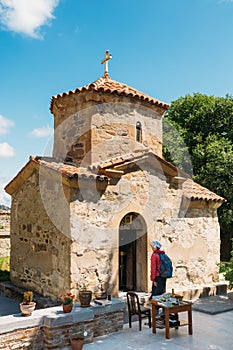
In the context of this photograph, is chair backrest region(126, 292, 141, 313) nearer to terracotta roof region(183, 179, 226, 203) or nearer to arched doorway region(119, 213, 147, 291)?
arched doorway region(119, 213, 147, 291)

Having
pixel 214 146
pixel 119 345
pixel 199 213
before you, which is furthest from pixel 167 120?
pixel 119 345

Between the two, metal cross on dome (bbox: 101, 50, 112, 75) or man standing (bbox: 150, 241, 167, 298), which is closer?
man standing (bbox: 150, 241, 167, 298)

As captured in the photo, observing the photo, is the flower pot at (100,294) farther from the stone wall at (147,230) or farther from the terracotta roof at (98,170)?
the terracotta roof at (98,170)

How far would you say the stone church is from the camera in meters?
7.83

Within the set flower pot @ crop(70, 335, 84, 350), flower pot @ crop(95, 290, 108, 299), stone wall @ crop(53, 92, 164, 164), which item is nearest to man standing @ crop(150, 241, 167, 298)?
flower pot @ crop(95, 290, 108, 299)

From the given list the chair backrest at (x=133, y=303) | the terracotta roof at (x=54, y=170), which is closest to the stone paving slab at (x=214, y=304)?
the chair backrest at (x=133, y=303)

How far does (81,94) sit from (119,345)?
6.79m

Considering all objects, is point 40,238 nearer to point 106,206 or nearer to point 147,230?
point 106,206

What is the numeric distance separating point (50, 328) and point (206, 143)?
14291 mm

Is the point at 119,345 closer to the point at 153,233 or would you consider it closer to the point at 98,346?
the point at 98,346

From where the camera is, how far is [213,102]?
19.4 meters

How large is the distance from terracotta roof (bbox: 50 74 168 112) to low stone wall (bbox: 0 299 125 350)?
596 cm

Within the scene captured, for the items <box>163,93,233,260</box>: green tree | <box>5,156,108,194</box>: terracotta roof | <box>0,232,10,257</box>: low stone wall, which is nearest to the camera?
<box>5,156,108,194</box>: terracotta roof

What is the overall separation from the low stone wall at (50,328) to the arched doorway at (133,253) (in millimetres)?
2667
